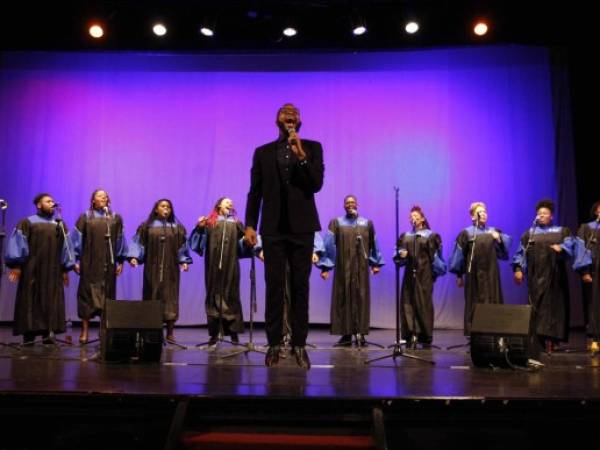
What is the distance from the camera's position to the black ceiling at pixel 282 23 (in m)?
8.33

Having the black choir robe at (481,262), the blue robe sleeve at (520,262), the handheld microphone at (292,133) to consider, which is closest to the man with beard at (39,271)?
the handheld microphone at (292,133)

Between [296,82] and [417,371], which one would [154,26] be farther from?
[417,371]

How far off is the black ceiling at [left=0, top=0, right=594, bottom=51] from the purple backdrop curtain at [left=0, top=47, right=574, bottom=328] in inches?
33.9

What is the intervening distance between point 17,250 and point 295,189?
4294mm

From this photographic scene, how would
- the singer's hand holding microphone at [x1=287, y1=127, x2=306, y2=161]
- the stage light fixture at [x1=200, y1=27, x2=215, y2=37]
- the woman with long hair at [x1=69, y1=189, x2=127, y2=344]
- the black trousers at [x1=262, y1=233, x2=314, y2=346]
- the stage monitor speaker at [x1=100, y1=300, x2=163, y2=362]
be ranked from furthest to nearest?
the stage light fixture at [x1=200, y1=27, x2=215, y2=37] → the woman with long hair at [x1=69, y1=189, x2=127, y2=344] → the stage monitor speaker at [x1=100, y1=300, x2=163, y2=362] → the black trousers at [x1=262, y1=233, x2=314, y2=346] → the singer's hand holding microphone at [x1=287, y1=127, x2=306, y2=161]

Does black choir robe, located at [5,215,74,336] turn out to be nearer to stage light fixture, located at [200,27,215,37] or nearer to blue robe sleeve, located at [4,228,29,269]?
blue robe sleeve, located at [4,228,29,269]

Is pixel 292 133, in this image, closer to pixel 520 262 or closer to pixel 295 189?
pixel 295 189

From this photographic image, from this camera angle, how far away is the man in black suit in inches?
157

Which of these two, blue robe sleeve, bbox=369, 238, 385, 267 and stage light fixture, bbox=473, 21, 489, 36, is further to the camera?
stage light fixture, bbox=473, 21, 489, 36

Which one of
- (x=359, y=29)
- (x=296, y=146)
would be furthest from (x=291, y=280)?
(x=359, y=29)

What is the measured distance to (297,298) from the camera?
3.96 metres

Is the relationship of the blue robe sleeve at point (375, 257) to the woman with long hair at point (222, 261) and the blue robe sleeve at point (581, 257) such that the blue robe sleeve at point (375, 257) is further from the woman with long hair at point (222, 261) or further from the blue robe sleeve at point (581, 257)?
the blue robe sleeve at point (581, 257)

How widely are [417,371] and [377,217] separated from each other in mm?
5621

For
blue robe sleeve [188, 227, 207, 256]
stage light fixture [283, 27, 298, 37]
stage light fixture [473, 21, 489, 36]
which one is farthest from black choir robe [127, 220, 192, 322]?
stage light fixture [473, 21, 489, 36]
